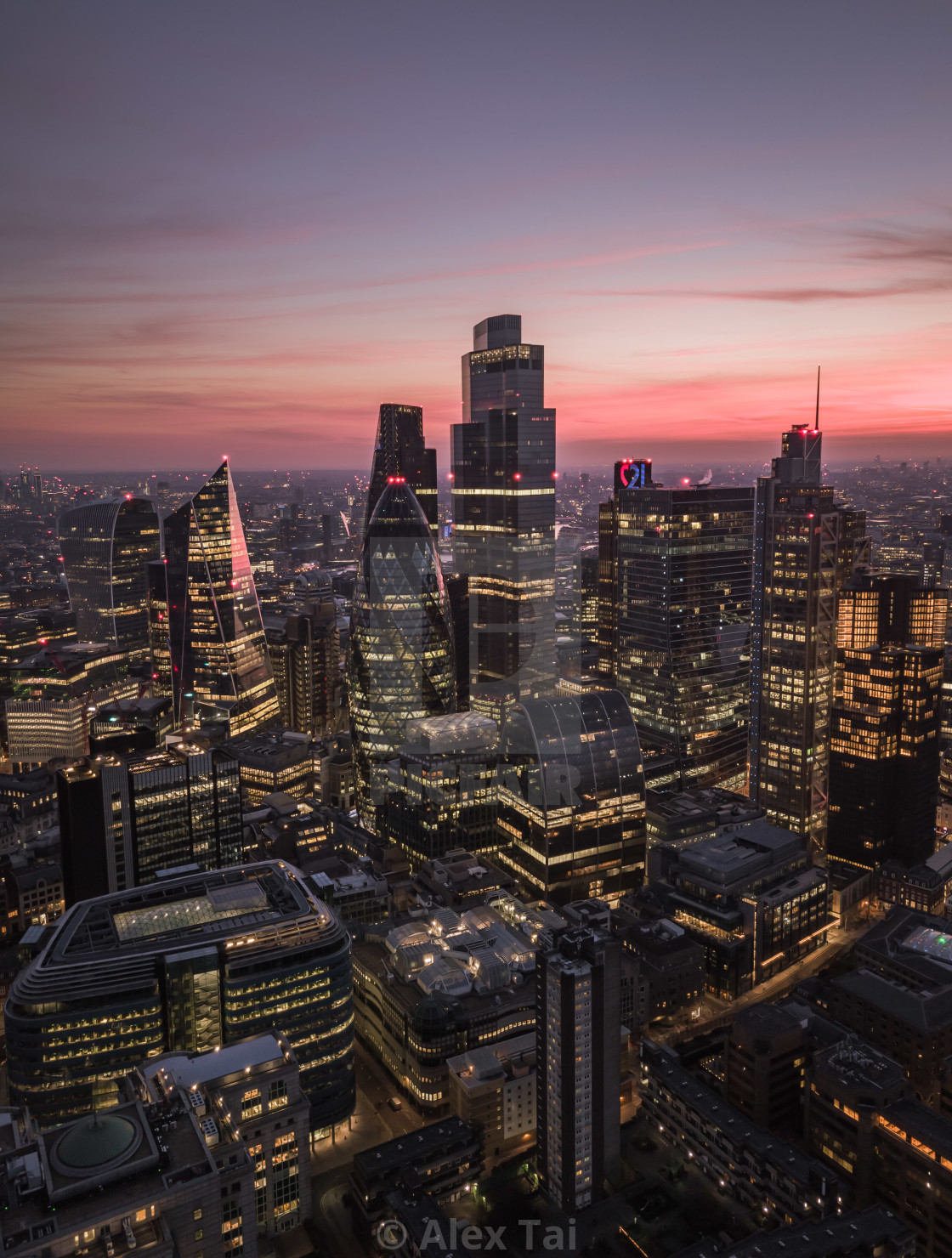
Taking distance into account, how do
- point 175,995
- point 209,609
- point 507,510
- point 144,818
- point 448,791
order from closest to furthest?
point 175,995
point 144,818
point 448,791
point 507,510
point 209,609

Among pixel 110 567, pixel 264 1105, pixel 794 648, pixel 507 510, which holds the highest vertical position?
pixel 507 510

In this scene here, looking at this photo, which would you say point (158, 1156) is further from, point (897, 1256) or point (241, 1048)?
point (897, 1256)

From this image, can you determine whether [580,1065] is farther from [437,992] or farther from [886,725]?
[886,725]

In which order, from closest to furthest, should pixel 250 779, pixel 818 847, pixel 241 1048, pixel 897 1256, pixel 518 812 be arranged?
pixel 897 1256 < pixel 241 1048 < pixel 518 812 < pixel 818 847 < pixel 250 779

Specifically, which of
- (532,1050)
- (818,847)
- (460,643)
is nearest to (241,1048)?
(532,1050)

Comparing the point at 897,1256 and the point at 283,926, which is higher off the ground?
the point at 283,926

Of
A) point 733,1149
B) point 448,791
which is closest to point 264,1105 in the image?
point 733,1149

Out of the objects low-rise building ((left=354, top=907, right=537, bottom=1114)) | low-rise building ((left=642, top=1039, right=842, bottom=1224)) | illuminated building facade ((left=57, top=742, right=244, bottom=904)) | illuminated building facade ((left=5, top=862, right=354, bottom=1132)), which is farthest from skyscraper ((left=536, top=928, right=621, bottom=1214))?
illuminated building facade ((left=57, top=742, right=244, bottom=904))

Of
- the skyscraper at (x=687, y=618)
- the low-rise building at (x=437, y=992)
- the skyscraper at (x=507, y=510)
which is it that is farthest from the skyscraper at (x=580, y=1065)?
the skyscraper at (x=507, y=510)
